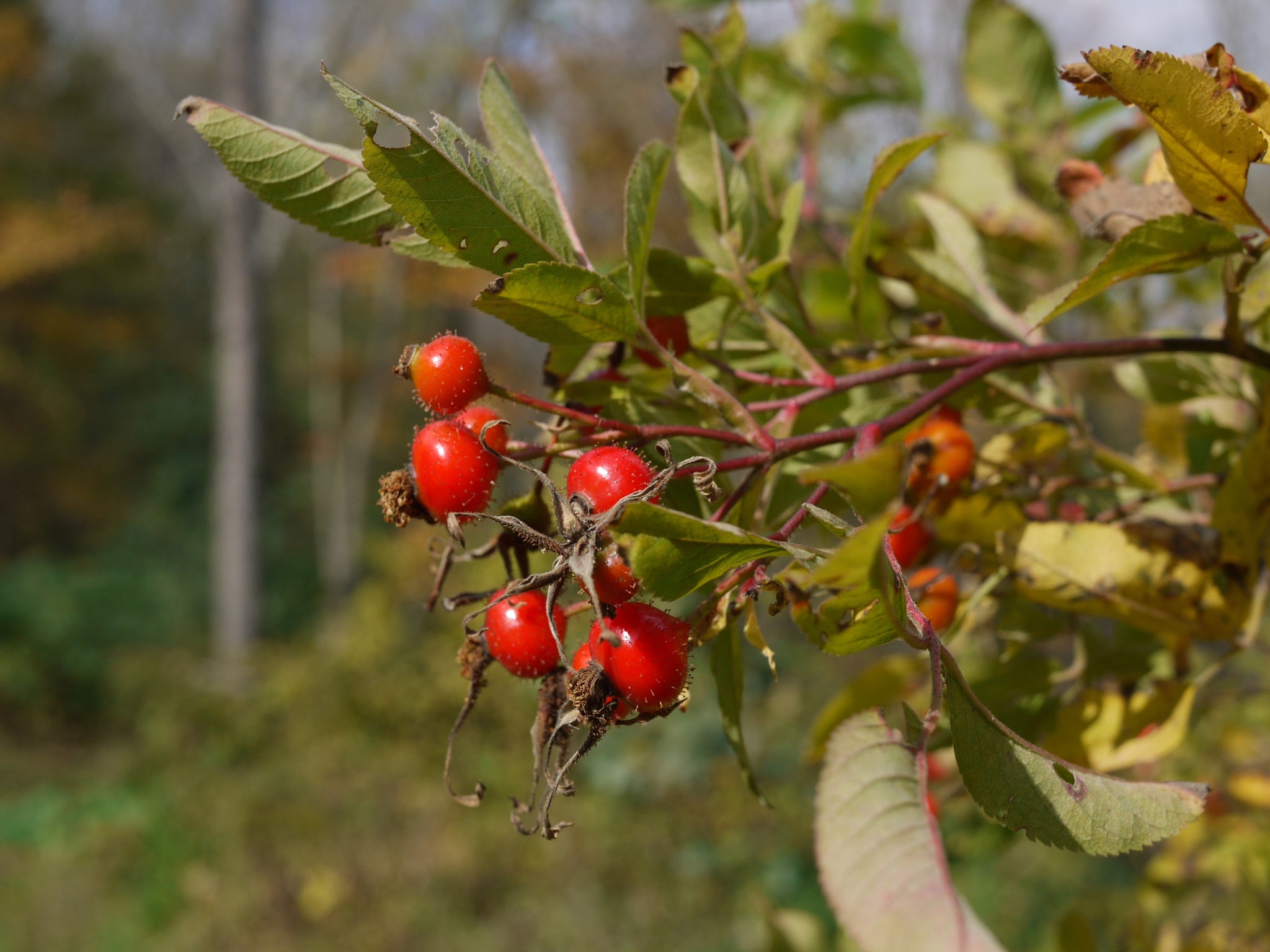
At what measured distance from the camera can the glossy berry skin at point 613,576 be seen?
1.65ft

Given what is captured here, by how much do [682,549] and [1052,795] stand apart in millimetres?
260

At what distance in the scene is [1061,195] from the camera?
812 mm

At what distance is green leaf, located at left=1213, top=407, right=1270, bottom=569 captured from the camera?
2.43ft

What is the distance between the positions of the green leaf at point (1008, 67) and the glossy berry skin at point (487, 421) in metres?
1.03

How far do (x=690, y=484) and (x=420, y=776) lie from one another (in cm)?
599

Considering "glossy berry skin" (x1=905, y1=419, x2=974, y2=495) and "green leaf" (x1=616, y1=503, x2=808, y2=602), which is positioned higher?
"green leaf" (x1=616, y1=503, x2=808, y2=602)

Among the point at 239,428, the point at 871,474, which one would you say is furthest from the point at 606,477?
the point at 239,428

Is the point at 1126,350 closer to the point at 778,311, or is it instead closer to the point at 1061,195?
the point at 1061,195

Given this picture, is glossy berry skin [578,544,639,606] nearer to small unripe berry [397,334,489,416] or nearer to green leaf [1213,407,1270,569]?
small unripe berry [397,334,489,416]

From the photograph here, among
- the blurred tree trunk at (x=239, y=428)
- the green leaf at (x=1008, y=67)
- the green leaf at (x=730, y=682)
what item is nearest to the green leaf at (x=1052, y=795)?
the green leaf at (x=730, y=682)

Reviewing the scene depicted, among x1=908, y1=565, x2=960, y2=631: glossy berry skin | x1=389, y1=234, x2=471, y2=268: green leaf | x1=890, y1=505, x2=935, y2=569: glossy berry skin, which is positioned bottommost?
x1=908, y1=565, x2=960, y2=631: glossy berry skin

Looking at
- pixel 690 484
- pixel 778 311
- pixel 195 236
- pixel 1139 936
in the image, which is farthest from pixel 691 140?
pixel 195 236

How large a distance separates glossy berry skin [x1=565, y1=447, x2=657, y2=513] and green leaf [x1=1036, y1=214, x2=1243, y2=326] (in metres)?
0.32

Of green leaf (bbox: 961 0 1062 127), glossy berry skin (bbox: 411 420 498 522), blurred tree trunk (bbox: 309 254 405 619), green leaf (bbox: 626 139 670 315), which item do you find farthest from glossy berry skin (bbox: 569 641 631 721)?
blurred tree trunk (bbox: 309 254 405 619)
